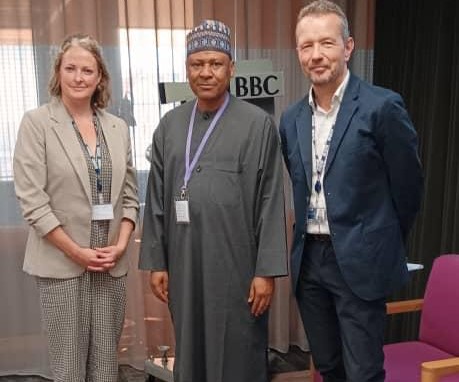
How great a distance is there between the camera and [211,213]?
1829mm

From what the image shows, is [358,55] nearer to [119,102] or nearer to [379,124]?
[119,102]

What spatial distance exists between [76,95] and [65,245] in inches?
20.4

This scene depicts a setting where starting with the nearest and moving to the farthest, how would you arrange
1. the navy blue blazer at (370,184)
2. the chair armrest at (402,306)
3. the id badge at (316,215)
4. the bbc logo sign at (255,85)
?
1. the navy blue blazer at (370,184)
2. the id badge at (316,215)
3. the chair armrest at (402,306)
4. the bbc logo sign at (255,85)

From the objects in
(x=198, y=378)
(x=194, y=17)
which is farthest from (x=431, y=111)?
(x=198, y=378)

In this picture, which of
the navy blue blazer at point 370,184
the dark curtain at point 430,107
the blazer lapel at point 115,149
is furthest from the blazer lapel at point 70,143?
the dark curtain at point 430,107

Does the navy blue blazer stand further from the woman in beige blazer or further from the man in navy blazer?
the woman in beige blazer

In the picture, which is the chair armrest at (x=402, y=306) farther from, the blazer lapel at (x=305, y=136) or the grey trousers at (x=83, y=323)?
the grey trousers at (x=83, y=323)

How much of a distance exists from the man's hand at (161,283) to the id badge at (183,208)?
Answer: 0.22m

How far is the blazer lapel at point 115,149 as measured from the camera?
1971 mm

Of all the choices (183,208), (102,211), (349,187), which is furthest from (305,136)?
(102,211)

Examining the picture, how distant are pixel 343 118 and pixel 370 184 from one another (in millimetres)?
217

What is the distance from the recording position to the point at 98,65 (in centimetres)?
196

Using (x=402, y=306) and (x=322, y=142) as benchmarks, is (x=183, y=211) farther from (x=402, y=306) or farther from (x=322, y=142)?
(x=402, y=306)

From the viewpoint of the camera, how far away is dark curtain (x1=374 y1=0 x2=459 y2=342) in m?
2.79
